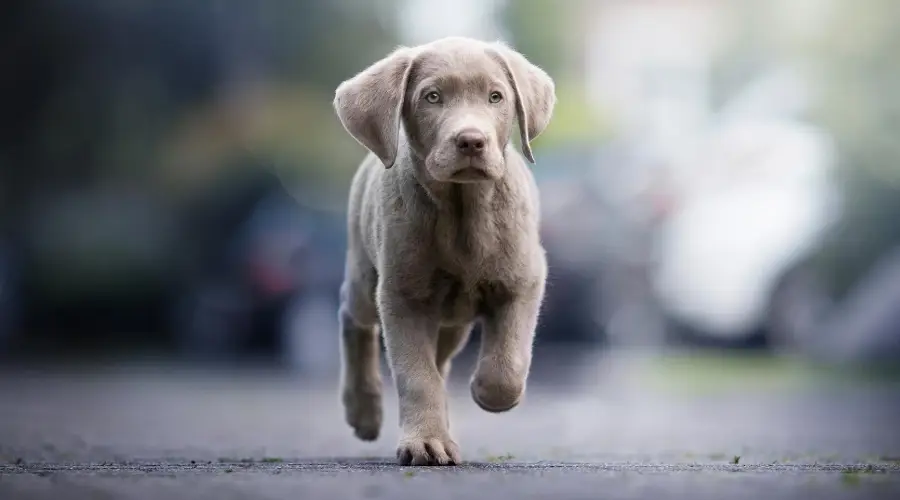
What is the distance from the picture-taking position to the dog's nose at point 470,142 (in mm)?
6777

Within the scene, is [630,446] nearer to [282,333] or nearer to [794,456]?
[794,456]

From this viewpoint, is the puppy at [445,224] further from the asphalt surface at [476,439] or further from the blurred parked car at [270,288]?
the blurred parked car at [270,288]

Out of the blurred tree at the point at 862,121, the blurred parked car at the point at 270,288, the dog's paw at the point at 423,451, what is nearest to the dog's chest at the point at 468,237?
the dog's paw at the point at 423,451

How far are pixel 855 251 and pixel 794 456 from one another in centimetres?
2172

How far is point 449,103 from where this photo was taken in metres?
7.16

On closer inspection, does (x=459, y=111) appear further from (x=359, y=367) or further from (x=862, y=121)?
(x=862, y=121)

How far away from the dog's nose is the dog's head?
0.02 metres

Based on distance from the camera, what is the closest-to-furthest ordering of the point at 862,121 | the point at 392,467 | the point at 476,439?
the point at 392,467 < the point at 476,439 < the point at 862,121

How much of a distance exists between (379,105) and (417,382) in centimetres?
129

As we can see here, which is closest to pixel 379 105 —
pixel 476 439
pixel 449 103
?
pixel 449 103

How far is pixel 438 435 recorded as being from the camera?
7219 millimetres

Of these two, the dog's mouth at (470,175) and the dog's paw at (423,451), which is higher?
the dog's mouth at (470,175)

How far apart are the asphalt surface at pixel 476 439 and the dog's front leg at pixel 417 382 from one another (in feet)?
0.70

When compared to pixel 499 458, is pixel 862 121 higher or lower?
higher
